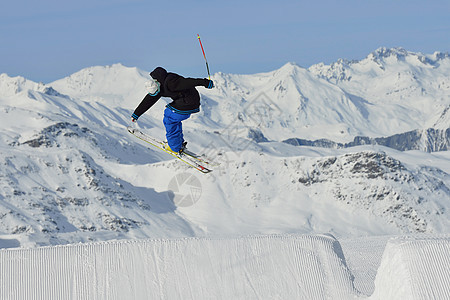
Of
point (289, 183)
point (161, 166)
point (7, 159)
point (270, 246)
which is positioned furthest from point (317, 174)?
point (270, 246)

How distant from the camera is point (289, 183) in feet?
614

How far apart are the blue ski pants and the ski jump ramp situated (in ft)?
44.5

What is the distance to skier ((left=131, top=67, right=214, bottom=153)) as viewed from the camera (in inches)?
952

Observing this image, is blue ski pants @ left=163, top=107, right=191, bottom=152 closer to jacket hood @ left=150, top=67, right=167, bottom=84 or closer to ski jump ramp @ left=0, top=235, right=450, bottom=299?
jacket hood @ left=150, top=67, right=167, bottom=84

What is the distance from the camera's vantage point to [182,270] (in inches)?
1566

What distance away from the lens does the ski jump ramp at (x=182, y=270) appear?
38.2 m

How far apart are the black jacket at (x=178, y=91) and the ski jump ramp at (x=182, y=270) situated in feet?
53.7

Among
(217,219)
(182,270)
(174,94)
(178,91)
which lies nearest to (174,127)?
(174,94)

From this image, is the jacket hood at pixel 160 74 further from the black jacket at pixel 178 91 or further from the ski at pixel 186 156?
the ski at pixel 186 156

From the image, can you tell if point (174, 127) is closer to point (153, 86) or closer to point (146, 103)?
point (146, 103)

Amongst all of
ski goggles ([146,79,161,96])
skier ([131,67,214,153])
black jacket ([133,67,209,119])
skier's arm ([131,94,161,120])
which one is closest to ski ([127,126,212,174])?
skier ([131,67,214,153])

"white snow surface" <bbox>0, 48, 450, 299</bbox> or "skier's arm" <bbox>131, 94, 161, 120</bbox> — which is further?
"white snow surface" <bbox>0, 48, 450, 299</bbox>

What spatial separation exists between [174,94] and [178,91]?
0.29 metres

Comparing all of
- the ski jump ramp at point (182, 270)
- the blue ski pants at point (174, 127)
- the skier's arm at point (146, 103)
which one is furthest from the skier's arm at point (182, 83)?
the ski jump ramp at point (182, 270)
